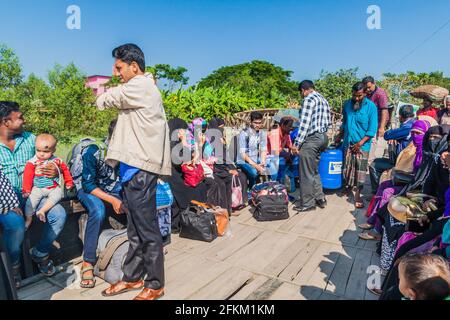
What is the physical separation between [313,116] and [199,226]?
2254 millimetres

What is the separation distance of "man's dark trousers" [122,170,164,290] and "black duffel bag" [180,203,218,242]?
1.18 m

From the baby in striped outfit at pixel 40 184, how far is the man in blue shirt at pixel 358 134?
159 inches

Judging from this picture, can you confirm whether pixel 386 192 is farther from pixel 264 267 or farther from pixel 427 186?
pixel 264 267

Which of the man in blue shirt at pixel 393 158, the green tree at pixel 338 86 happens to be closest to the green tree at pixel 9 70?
the man in blue shirt at pixel 393 158

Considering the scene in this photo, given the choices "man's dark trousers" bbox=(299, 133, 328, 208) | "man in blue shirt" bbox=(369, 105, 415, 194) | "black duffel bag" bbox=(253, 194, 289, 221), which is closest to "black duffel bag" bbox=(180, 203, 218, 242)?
"black duffel bag" bbox=(253, 194, 289, 221)

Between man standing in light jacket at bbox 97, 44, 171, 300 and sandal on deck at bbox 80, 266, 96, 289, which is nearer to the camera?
man standing in light jacket at bbox 97, 44, 171, 300

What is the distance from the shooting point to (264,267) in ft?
10.1

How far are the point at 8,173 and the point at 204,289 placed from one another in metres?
2.01

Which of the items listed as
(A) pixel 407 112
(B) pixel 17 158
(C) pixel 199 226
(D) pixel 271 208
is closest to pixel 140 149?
(B) pixel 17 158

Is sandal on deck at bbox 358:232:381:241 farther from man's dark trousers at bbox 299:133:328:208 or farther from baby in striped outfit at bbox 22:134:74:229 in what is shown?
baby in striped outfit at bbox 22:134:74:229

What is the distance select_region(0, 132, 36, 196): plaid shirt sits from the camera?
2863 millimetres

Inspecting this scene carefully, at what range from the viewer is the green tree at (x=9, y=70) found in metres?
7.33
